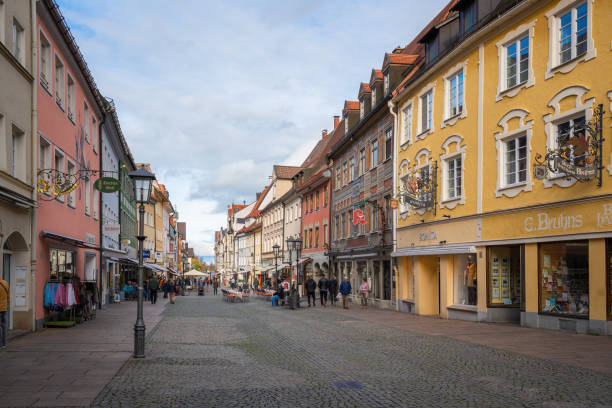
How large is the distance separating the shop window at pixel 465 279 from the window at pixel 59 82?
47.7 feet

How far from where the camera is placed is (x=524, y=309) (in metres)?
18.1

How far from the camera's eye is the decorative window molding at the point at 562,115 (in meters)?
15.8

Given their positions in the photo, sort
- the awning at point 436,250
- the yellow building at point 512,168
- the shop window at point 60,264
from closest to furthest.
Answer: the yellow building at point 512,168 → the shop window at point 60,264 → the awning at point 436,250

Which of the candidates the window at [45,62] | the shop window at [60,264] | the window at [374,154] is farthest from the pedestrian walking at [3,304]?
the window at [374,154]

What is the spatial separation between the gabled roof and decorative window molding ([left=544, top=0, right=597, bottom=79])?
173ft

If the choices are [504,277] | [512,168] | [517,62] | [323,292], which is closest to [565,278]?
[504,277]

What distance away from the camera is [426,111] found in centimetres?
2570

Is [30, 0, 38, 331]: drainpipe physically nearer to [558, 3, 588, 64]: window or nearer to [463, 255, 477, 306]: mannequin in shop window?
[463, 255, 477, 306]: mannequin in shop window

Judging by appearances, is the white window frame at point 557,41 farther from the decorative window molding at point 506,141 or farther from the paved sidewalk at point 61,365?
the paved sidewalk at point 61,365

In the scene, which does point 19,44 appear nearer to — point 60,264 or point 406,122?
point 60,264

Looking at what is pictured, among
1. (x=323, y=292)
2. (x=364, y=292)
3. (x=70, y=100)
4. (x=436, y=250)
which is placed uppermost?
(x=70, y=100)

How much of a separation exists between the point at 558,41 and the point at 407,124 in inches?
443

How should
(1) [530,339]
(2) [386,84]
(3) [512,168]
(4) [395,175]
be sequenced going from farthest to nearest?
(2) [386,84] → (4) [395,175] → (3) [512,168] → (1) [530,339]

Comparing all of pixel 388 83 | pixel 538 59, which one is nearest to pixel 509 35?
pixel 538 59
